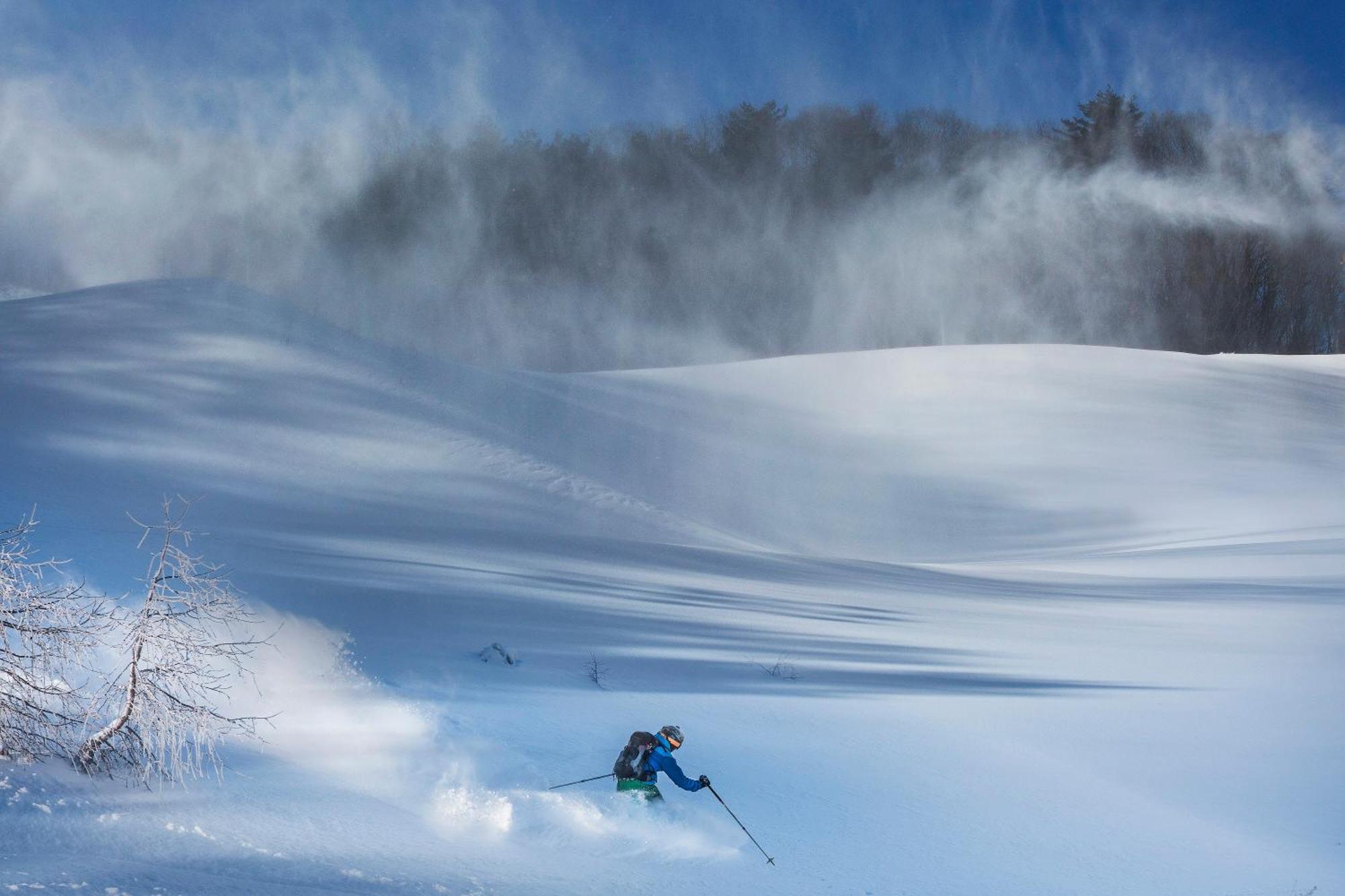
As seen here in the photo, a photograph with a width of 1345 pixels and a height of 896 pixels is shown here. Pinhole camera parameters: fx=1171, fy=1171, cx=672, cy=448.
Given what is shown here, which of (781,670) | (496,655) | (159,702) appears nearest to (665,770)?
(159,702)

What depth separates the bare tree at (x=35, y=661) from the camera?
3230 mm

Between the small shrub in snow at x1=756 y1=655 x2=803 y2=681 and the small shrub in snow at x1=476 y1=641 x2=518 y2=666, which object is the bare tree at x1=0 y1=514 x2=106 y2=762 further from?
the small shrub in snow at x1=756 y1=655 x2=803 y2=681

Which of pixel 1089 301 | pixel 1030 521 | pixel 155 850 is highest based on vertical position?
pixel 1089 301

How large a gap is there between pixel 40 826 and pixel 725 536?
816cm

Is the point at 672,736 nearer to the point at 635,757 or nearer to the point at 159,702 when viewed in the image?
the point at 635,757

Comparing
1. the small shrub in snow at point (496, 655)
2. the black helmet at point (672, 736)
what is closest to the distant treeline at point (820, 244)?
the small shrub in snow at point (496, 655)

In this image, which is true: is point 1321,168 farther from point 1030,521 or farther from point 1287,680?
point 1287,680

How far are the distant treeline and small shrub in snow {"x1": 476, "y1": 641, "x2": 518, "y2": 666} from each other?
2629 centimetres

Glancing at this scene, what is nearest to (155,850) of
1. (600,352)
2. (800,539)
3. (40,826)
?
(40,826)

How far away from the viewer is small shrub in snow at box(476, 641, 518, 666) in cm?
535

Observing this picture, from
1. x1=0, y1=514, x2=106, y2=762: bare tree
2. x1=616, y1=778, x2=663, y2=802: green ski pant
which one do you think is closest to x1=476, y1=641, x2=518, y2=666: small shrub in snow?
x1=616, y1=778, x2=663, y2=802: green ski pant

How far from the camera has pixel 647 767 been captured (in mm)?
3787

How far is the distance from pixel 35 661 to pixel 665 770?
6.20ft

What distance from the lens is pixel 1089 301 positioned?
32500mm
